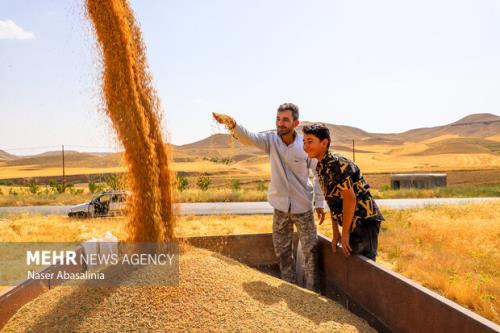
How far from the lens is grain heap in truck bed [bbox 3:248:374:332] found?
7.40 ft

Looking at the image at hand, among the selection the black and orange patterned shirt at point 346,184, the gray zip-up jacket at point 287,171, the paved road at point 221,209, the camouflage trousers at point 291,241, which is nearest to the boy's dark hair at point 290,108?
the gray zip-up jacket at point 287,171

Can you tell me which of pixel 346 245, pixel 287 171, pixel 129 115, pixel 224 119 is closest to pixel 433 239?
pixel 287 171

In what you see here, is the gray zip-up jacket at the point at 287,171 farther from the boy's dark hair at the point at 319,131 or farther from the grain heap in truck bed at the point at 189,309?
the grain heap in truck bed at the point at 189,309

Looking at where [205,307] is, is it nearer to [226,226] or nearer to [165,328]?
[165,328]

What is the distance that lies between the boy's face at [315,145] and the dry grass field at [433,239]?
120 cm

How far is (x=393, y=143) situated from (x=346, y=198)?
331 feet

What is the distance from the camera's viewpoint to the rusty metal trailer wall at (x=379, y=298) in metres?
1.83

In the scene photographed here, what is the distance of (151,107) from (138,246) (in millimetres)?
1031

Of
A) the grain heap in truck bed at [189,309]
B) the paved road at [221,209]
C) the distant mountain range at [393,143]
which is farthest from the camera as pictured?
the distant mountain range at [393,143]

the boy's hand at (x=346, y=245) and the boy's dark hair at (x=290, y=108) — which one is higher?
the boy's dark hair at (x=290, y=108)

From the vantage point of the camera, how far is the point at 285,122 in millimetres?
3482

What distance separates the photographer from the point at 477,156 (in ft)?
179

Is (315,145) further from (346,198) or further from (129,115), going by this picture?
(129,115)

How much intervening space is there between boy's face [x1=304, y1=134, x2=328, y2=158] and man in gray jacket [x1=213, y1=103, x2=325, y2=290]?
0.52 metres
